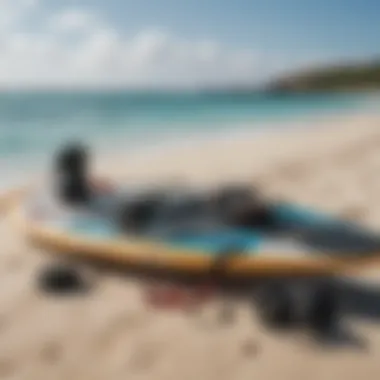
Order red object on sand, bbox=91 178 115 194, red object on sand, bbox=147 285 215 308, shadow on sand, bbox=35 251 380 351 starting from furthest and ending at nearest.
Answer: red object on sand, bbox=91 178 115 194, red object on sand, bbox=147 285 215 308, shadow on sand, bbox=35 251 380 351

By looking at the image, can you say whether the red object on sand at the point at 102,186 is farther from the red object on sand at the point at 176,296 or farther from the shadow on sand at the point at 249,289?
the red object on sand at the point at 176,296

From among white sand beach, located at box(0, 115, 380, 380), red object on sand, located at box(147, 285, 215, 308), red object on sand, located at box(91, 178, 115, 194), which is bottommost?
white sand beach, located at box(0, 115, 380, 380)

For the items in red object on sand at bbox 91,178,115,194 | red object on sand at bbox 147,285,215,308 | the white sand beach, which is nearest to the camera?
the white sand beach

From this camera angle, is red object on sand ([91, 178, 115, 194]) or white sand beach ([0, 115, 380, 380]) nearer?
white sand beach ([0, 115, 380, 380])

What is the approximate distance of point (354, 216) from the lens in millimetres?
6461

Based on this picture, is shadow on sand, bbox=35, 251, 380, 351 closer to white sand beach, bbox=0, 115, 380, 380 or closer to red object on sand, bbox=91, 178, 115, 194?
white sand beach, bbox=0, 115, 380, 380

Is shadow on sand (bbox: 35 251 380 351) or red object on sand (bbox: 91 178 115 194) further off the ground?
red object on sand (bbox: 91 178 115 194)

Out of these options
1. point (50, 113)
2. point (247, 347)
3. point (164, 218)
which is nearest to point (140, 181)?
point (164, 218)

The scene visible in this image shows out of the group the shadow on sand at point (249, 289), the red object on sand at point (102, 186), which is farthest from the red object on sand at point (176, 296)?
the red object on sand at point (102, 186)

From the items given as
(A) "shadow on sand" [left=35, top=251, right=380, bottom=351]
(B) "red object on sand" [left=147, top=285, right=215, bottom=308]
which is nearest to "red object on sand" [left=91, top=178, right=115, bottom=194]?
(A) "shadow on sand" [left=35, top=251, right=380, bottom=351]

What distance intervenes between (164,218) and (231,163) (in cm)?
717

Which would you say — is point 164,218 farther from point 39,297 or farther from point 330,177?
point 330,177

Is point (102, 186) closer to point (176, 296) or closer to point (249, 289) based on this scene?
point (176, 296)

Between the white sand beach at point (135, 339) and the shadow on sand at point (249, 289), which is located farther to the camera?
the shadow on sand at point (249, 289)
